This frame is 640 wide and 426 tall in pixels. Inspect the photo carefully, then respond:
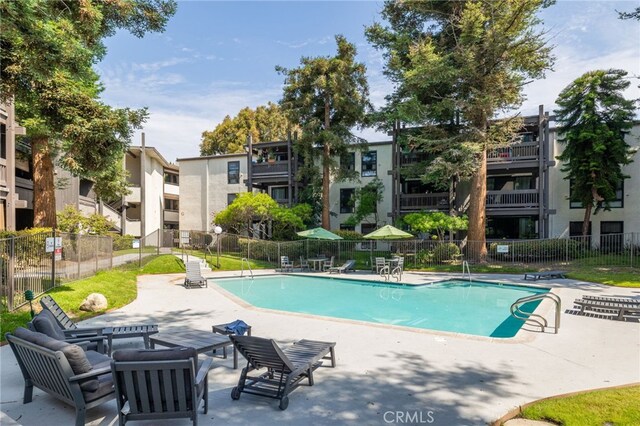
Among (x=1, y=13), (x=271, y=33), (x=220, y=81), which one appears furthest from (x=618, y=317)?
(x=220, y=81)

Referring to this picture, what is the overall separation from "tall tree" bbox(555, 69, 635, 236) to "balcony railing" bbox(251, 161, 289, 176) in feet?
62.7

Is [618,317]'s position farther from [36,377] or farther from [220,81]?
[220,81]

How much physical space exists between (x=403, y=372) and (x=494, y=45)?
19.5m

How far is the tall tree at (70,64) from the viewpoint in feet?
24.6

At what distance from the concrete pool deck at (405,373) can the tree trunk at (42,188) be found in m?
11.8

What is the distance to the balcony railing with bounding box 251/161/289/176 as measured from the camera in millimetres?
29422

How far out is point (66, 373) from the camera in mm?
3996

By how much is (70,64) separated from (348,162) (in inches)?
851

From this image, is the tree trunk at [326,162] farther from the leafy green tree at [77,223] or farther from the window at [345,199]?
the leafy green tree at [77,223]

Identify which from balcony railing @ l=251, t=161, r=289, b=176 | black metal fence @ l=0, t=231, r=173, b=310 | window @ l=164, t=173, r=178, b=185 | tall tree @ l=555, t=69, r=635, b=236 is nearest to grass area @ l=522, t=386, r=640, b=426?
black metal fence @ l=0, t=231, r=173, b=310

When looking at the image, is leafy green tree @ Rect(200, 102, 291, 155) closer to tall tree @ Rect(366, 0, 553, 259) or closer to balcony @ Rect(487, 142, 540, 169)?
tall tree @ Rect(366, 0, 553, 259)

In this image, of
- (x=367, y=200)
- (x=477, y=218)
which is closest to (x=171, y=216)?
(x=367, y=200)

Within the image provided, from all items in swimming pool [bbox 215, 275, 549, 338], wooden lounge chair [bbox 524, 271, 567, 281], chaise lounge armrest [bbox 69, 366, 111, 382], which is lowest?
swimming pool [bbox 215, 275, 549, 338]

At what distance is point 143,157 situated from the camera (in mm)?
31406
